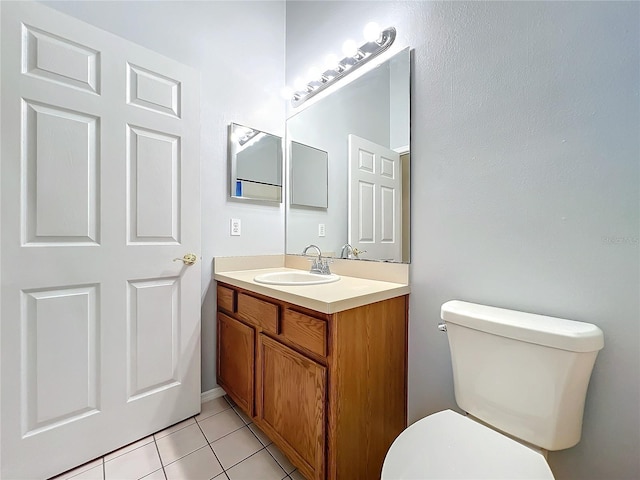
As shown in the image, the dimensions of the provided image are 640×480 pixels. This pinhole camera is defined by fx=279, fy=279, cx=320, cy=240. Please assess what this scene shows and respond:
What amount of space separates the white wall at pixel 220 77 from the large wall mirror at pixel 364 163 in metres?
0.27

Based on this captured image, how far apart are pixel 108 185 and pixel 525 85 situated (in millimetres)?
1712

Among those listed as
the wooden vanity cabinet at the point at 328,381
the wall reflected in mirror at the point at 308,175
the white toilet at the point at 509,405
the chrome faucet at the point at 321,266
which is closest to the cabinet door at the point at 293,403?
the wooden vanity cabinet at the point at 328,381

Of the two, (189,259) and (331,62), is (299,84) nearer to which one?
(331,62)

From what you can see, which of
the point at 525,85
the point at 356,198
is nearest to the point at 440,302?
the point at 356,198

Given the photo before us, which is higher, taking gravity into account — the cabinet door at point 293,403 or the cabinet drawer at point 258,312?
the cabinet drawer at point 258,312

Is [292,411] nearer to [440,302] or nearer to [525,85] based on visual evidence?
[440,302]

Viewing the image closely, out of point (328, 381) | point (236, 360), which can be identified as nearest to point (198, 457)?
point (236, 360)

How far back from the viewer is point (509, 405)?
86 centimetres

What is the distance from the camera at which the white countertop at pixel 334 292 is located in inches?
38.9

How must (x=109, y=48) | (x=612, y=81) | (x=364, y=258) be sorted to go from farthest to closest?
(x=364, y=258)
(x=109, y=48)
(x=612, y=81)

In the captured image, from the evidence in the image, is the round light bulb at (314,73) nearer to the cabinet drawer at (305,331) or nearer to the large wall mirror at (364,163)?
the large wall mirror at (364,163)

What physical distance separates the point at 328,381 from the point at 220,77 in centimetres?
180

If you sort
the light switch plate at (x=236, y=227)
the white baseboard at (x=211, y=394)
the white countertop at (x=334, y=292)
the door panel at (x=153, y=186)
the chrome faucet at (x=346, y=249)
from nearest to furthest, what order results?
the white countertop at (x=334, y=292), the door panel at (x=153, y=186), the chrome faucet at (x=346, y=249), the white baseboard at (x=211, y=394), the light switch plate at (x=236, y=227)

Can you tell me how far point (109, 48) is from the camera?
1.25 meters
